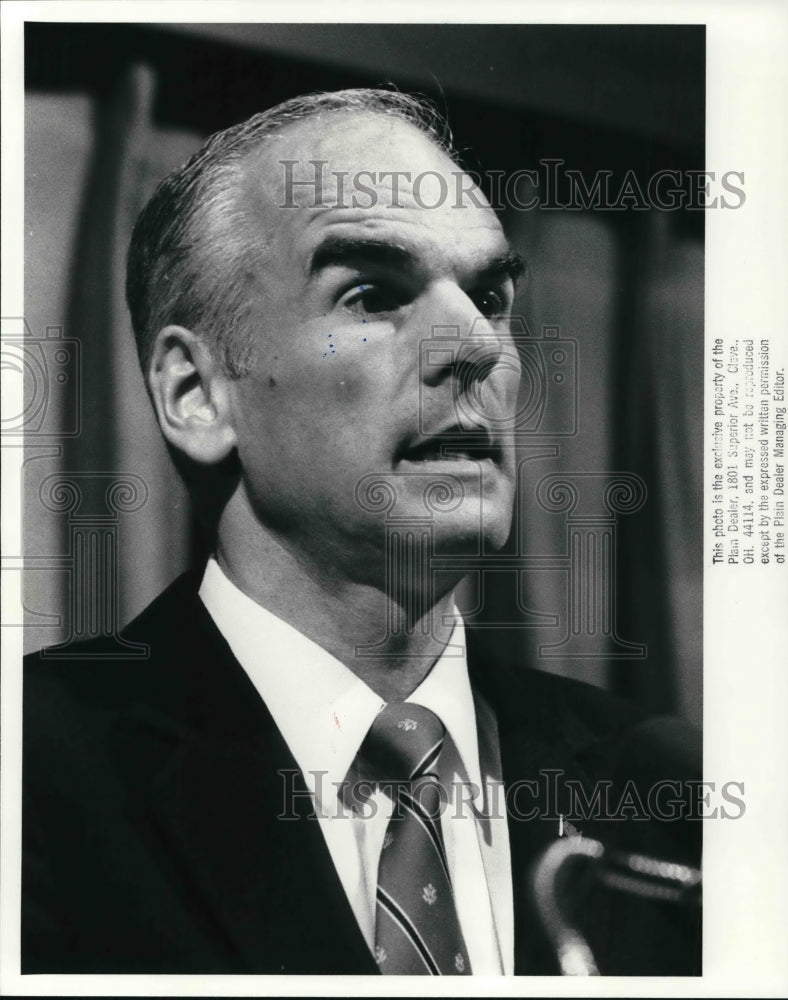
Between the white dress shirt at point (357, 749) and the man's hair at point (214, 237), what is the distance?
1.24ft

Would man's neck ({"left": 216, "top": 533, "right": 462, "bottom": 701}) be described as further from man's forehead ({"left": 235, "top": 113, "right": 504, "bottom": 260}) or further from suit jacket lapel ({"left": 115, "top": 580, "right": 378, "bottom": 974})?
man's forehead ({"left": 235, "top": 113, "right": 504, "bottom": 260})

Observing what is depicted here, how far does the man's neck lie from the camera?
1.58 meters

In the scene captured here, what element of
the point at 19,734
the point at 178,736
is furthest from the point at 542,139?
the point at 19,734

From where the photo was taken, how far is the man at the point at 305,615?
157 cm

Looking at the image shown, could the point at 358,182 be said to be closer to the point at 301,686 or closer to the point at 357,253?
the point at 357,253

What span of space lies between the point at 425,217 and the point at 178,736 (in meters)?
0.91

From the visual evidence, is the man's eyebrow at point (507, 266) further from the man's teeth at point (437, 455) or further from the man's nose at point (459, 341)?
the man's teeth at point (437, 455)

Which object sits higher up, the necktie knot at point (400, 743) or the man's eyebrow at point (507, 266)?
the man's eyebrow at point (507, 266)

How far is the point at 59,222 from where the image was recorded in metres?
1.66

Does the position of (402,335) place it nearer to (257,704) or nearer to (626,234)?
(626,234)

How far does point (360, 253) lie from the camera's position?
158 centimetres

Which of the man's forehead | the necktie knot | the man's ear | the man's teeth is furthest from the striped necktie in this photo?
the man's forehead

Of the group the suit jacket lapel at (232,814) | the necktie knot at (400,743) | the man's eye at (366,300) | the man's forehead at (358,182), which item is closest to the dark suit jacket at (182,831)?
the suit jacket lapel at (232,814)

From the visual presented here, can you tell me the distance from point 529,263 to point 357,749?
83 centimetres
